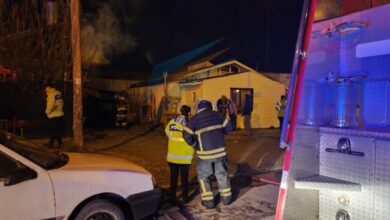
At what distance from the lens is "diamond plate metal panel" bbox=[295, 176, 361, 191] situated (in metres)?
3.43

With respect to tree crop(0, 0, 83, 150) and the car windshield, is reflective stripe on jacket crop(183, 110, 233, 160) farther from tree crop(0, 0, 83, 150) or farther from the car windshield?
tree crop(0, 0, 83, 150)

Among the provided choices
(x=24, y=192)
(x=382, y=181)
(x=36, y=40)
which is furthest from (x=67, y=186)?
(x=36, y=40)

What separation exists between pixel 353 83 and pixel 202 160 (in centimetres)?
285

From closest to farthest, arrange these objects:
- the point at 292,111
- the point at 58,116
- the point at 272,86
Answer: the point at 292,111 → the point at 58,116 → the point at 272,86

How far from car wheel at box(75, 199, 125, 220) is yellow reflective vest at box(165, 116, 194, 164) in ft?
6.02

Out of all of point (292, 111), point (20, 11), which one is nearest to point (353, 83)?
point (292, 111)

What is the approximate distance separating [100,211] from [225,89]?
15865 millimetres

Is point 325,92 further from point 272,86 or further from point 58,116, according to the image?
point 272,86

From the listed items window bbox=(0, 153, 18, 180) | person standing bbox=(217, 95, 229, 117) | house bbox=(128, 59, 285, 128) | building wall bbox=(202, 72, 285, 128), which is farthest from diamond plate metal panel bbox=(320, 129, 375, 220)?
building wall bbox=(202, 72, 285, 128)

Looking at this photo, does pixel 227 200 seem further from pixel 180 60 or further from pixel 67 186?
pixel 180 60

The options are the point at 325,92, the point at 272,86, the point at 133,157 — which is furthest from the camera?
the point at 272,86

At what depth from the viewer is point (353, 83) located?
3596 mm

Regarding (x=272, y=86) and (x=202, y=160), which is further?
(x=272, y=86)

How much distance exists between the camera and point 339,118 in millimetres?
3676
